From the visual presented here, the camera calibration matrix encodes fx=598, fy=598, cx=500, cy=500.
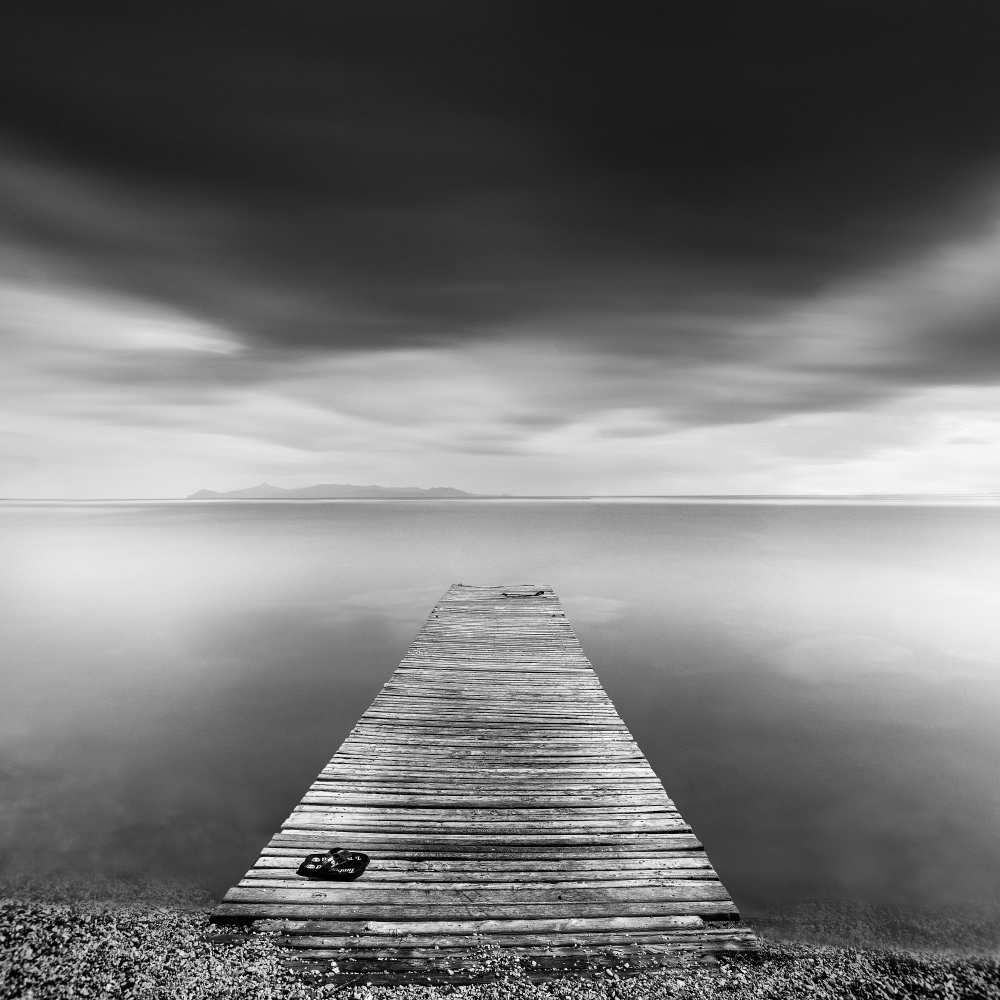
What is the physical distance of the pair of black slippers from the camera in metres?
5.41

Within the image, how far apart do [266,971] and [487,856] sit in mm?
2052

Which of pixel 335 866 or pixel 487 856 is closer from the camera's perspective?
pixel 335 866

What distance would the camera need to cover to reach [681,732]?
12.3 meters

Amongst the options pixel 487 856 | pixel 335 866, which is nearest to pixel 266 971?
pixel 335 866

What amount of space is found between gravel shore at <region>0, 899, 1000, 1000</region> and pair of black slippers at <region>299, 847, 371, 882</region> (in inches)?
25.1

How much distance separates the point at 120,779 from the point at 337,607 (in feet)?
50.1

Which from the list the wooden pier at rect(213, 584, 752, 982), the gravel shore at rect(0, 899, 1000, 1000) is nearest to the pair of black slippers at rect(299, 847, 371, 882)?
Answer: the wooden pier at rect(213, 584, 752, 982)

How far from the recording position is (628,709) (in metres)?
13.6

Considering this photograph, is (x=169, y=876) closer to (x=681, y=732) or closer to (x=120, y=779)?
(x=120, y=779)

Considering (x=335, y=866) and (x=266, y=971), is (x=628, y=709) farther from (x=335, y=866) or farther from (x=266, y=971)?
(x=266, y=971)

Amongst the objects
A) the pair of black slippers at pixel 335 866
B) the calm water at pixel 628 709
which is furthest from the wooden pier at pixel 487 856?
the calm water at pixel 628 709

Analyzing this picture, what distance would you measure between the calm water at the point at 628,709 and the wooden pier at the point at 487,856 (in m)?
2.01

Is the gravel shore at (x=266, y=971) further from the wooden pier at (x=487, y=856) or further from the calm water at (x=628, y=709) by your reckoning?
the calm water at (x=628, y=709)

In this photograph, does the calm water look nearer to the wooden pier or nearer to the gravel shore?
the gravel shore
